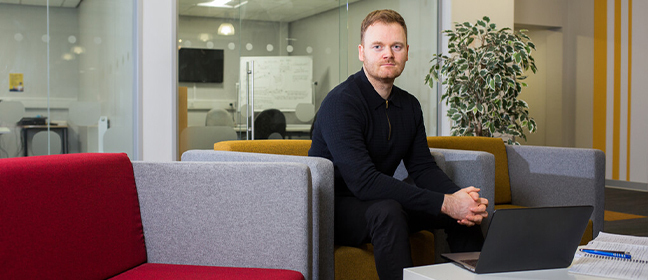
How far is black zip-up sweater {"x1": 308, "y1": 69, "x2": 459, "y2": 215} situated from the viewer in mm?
1897

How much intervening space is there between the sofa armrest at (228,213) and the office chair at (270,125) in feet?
10.6

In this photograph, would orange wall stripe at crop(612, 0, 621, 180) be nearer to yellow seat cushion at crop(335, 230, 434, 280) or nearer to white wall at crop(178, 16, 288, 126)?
white wall at crop(178, 16, 288, 126)

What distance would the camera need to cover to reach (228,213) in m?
1.64

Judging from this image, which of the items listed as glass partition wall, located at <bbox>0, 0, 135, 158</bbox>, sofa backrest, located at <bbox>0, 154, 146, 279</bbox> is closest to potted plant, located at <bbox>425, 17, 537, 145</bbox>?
glass partition wall, located at <bbox>0, 0, 135, 158</bbox>

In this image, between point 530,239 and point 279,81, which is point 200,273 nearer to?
point 530,239

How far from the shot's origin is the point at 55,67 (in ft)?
13.3

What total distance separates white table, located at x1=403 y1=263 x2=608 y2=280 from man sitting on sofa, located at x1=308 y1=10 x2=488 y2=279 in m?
0.31

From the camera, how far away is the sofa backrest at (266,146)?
2396 millimetres

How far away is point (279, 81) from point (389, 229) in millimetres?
3443

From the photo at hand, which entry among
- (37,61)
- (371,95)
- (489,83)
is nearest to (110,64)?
(37,61)

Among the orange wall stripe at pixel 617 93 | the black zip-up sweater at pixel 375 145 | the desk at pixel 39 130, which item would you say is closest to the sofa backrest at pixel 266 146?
the black zip-up sweater at pixel 375 145

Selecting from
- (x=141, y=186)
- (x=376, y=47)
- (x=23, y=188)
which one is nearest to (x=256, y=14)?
(x=376, y=47)

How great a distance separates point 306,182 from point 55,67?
3.11 meters

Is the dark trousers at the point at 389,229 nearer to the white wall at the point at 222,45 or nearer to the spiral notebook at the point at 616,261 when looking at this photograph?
the spiral notebook at the point at 616,261
